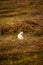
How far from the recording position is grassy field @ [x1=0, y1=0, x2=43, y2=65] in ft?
17.0

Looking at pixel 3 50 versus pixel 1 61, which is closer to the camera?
pixel 1 61

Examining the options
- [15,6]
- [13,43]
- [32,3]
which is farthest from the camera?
[32,3]

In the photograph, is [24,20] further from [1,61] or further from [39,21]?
[1,61]

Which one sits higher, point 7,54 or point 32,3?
point 7,54

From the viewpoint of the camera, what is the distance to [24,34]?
663cm

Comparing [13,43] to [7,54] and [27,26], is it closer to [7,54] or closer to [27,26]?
[7,54]

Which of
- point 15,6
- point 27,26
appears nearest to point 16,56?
point 27,26

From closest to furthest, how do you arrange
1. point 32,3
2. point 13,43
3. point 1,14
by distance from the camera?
point 13,43, point 1,14, point 32,3

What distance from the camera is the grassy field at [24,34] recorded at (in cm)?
520

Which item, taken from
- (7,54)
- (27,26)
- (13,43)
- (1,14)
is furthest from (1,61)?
(1,14)

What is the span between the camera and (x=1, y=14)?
880cm

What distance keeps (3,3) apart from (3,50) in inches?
224

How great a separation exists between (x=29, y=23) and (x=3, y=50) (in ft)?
7.61

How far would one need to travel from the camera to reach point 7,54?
5258 millimetres
